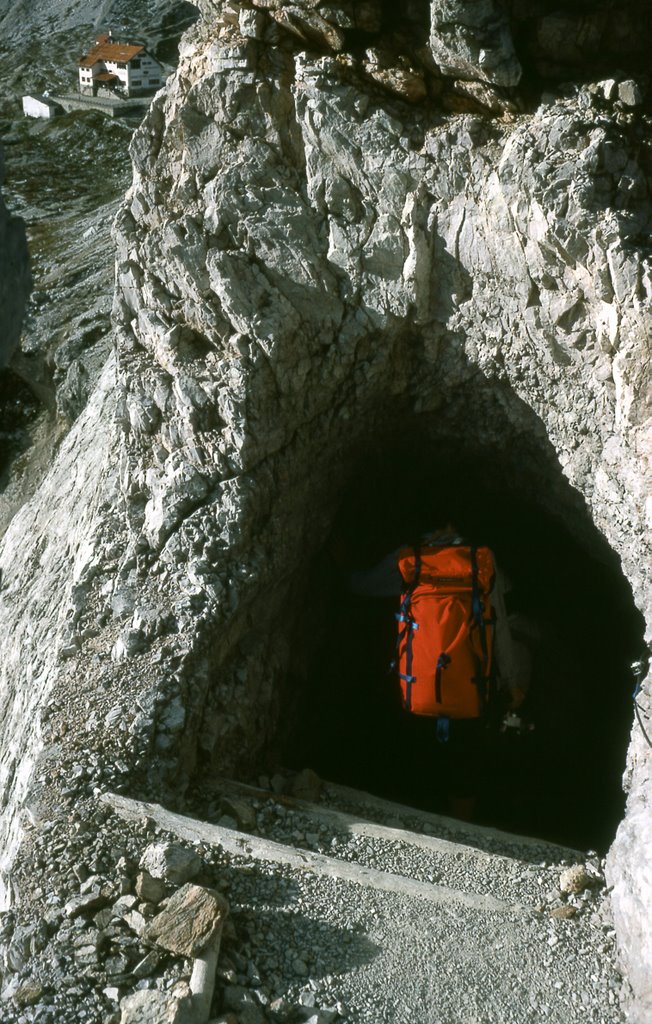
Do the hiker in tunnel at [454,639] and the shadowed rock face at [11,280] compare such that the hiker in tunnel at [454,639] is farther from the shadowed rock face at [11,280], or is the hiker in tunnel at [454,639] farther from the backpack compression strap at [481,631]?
the shadowed rock face at [11,280]

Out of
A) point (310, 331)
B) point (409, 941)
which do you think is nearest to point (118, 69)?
point (310, 331)

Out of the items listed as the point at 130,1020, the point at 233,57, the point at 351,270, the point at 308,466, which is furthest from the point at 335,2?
the point at 130,1020

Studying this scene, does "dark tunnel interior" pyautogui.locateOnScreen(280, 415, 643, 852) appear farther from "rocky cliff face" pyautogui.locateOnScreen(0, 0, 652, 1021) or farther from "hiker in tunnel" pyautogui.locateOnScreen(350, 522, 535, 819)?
"rocky cliff face" pyautogui.locateOnScreen(0, 0, 652, 1021)

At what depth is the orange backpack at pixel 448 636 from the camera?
730 cm

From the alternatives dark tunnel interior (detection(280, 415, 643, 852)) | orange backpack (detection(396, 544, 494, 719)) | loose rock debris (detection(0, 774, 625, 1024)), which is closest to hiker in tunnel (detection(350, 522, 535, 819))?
orange backpack (detection(396, 544, 494, 719))

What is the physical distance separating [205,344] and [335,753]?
14.0 feet

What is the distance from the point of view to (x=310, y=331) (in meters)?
6.84

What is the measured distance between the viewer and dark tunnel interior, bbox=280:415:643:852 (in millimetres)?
8484

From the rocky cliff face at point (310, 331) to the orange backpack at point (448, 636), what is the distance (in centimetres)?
98

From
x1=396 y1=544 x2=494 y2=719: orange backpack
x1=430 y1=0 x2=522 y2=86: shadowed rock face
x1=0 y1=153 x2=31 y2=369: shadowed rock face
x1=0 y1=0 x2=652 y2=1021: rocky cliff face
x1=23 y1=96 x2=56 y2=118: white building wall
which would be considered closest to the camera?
x1=430 y1=0 x2=522 y2=86: shadowed rock face

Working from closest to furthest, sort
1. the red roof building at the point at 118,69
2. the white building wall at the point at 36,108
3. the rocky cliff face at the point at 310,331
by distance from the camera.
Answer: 1. the rocky cliff face at the point at 310,331
2. the red roof building at the point at 118,69
3. the white building wall at the point at 36,108

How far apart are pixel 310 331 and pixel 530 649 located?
→ 14.5ft

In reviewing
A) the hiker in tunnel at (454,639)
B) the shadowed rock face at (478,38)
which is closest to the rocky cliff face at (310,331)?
Result: the shadowed rock face at (478,38)

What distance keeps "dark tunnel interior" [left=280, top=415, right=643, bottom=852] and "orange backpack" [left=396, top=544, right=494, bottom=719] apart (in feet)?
3.43
